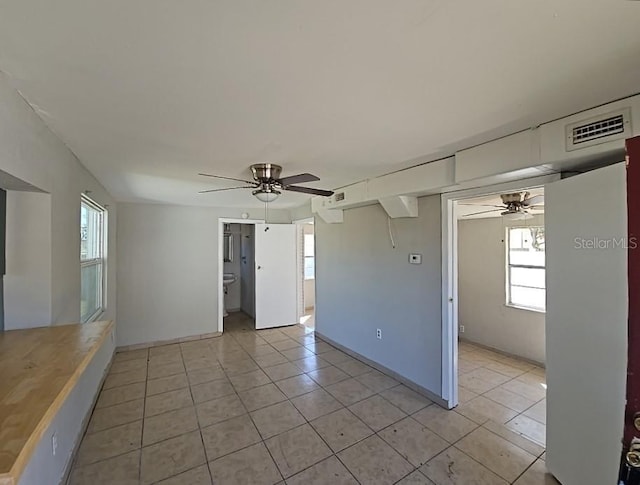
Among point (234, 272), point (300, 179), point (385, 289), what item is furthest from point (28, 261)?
point (234, 272)

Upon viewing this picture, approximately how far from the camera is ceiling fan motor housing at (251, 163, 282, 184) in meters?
2.46

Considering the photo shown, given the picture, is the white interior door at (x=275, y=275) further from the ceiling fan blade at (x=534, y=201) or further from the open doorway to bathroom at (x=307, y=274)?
the ceiling fan blade at (x=534, y=201)

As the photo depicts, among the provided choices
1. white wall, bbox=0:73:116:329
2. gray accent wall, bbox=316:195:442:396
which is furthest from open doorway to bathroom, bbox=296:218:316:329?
white wall, bbox=0:73:116:329

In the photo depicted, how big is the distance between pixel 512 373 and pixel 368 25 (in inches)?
159

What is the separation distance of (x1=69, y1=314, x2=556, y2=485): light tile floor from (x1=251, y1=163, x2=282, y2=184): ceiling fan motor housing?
2.10 meters

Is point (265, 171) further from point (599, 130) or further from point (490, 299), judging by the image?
point (490, 299)

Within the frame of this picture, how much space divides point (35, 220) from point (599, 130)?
3.14 metres

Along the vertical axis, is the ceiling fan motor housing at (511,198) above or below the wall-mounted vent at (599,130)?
below

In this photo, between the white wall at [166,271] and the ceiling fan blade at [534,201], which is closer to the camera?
the ceiling fan blade at [534,201]

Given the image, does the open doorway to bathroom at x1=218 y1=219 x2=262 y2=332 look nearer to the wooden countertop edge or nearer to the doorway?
the doorway

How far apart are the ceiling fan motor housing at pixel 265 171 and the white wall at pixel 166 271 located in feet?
8.96

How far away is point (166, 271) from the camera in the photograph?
4.58m

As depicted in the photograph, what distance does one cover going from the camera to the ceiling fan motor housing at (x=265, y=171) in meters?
2.46

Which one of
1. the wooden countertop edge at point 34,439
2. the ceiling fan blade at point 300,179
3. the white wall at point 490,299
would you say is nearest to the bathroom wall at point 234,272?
the ceiling fan blade at point 300,179
